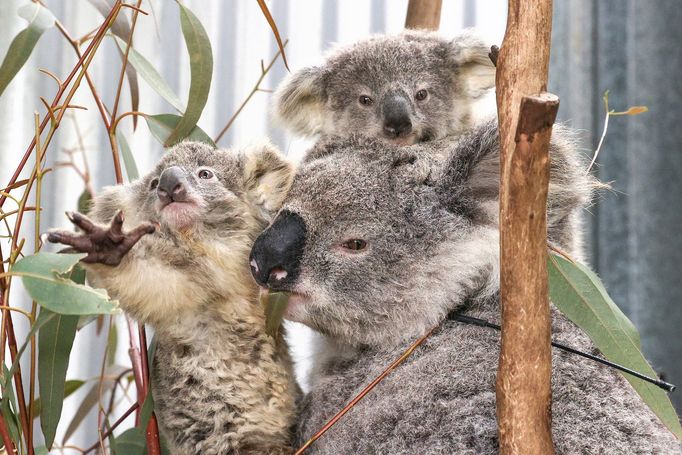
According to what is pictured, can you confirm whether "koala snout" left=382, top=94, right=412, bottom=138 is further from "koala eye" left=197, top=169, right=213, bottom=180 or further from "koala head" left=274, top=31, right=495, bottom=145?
"koala eye" left=197, top=169, right=213, bottom=180

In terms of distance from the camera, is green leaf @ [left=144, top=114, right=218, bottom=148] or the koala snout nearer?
green leaf @ [left=144, top=114, right=218, bottom=148]

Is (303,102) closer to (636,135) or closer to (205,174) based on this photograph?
(205,174)

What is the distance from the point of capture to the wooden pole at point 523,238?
873 mm

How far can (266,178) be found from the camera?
145 centimetres

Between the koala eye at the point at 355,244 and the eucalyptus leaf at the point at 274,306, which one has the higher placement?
the koala eye at the point at 355,244

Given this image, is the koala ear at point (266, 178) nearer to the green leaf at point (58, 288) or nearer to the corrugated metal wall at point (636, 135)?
the green leaf at point (58, 288)

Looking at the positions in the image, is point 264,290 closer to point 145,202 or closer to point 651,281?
point 145,202

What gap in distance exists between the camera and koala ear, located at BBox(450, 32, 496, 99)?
6.57 feet

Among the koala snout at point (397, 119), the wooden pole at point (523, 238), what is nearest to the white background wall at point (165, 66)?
the koala snout at point (397, 119)

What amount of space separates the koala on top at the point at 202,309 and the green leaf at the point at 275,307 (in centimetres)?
5

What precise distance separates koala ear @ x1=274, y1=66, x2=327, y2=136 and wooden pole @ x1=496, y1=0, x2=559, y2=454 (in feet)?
3.94

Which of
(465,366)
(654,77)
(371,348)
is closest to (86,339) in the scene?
(371,348)

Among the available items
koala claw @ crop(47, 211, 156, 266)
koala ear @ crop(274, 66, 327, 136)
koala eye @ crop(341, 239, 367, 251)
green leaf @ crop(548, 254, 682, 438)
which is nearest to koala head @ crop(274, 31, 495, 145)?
koala ear @ crop(274, 66, 327, 136)

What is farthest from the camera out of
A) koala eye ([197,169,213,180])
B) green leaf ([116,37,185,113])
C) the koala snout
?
the koala snout
